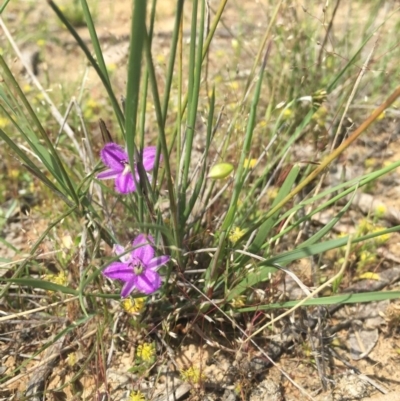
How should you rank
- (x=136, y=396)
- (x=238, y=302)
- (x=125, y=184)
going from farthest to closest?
(x=238, y=302), (x=136, y=396), (x=125, y=184)

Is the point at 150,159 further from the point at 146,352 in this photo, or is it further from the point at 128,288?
the point at 146,352

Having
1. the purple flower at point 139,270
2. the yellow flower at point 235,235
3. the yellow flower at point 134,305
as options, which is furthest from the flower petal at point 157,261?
the yellow flower at point 235,235

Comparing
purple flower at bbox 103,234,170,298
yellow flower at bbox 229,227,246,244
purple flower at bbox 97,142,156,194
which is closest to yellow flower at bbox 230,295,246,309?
yellow flower at bbox 229,227,246,244

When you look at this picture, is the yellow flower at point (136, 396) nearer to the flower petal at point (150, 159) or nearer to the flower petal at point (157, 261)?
the flower petal at point (157, 261)

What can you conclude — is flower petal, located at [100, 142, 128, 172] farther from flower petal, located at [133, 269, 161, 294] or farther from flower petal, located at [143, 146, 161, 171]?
flower petal, located at [133, 269, 161, 294]

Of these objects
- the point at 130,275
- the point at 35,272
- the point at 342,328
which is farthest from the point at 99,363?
the point at 342,328

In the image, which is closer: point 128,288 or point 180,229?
point 128,288

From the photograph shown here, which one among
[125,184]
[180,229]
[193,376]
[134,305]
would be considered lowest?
[193,376]

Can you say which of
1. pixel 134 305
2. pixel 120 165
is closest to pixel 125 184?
pixel 120 165
